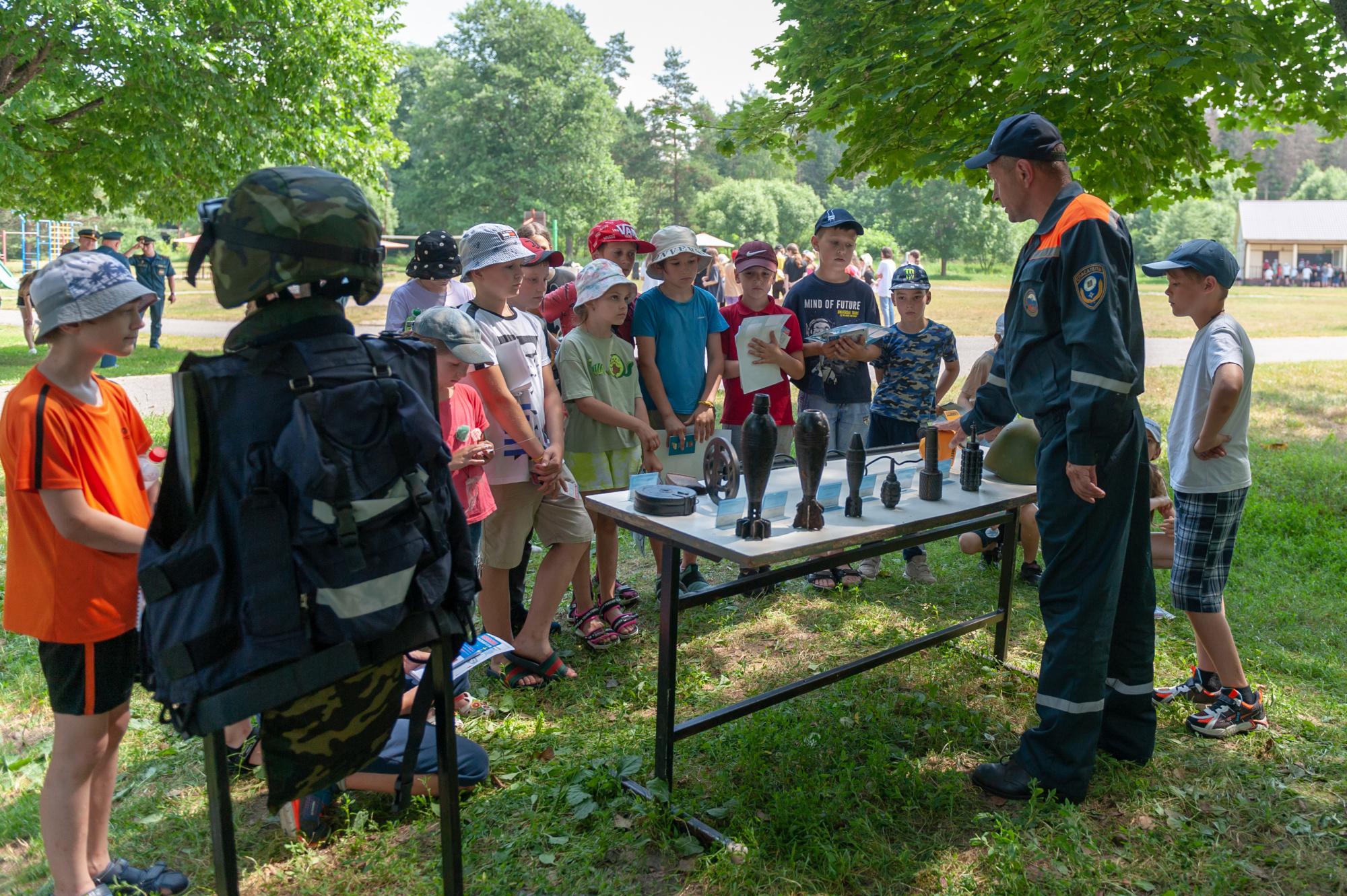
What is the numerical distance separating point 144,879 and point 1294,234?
74539mm

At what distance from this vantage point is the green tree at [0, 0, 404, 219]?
11.0 metres

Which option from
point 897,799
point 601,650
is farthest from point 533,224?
point 897,799

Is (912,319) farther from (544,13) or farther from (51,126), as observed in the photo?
(544,13)

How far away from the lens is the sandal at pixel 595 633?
4.47 metres

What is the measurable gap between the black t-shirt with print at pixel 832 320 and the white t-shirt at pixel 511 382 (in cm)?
179

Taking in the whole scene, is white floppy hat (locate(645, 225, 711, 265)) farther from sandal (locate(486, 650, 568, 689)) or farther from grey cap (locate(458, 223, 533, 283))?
sandal (locate(486, 650, 568, 689))

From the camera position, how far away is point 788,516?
3301 mm

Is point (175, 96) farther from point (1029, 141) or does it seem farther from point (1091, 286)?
point (1091, 286)

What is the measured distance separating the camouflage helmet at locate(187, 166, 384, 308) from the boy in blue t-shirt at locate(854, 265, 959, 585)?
3862 mm

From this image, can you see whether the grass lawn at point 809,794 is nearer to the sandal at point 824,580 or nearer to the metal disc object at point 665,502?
the sandal at point 824,580

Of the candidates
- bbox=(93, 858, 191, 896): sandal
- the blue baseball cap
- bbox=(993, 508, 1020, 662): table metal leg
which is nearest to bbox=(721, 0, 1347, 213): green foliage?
the blue baseball cap

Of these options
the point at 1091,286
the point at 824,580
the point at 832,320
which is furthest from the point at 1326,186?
the point at 1091,286

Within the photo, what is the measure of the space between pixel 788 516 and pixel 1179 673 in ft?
7.80

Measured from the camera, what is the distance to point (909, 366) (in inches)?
209
